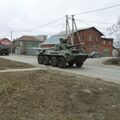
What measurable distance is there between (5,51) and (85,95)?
39817 mm

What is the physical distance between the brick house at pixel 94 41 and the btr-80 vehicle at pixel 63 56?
4373cm

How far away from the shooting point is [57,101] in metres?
9.37

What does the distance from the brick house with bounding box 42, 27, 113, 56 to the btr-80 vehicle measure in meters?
43.7

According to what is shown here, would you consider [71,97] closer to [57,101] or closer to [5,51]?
[57,101]

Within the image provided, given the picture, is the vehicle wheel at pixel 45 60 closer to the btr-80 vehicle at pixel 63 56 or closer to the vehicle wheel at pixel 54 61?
the btr-80 vehicle at pixel 63 56

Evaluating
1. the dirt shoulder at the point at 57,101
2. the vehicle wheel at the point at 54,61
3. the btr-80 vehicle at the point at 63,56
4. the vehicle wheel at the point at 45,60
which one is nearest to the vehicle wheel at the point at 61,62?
the btr-80 vehicle at the point at 63,56

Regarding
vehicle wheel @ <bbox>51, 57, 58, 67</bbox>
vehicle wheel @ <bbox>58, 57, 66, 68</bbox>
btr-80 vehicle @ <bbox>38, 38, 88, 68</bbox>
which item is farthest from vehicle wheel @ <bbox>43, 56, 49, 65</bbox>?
vehicle wheel @ <bbox>58, 57, 66, 68</bbox>

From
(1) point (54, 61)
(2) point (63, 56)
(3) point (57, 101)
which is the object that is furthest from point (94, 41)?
(3) point (57, 101)

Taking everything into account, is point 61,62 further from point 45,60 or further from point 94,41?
point 94,41

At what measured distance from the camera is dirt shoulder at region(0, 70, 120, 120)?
832 cm

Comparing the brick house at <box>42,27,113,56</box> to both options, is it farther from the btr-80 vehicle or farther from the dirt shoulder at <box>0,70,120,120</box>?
the dirt shoulder at <box>0,70,120,120</box>

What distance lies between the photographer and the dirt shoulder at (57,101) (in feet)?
27.3

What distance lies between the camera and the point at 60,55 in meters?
28.1

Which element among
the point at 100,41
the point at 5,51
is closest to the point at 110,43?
the point at 100,41
